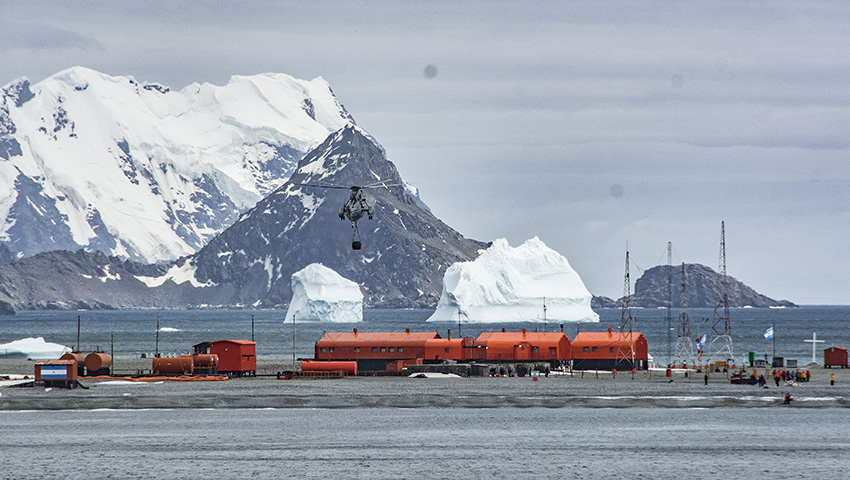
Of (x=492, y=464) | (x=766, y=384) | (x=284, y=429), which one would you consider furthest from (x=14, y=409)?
(x=766, y=384)

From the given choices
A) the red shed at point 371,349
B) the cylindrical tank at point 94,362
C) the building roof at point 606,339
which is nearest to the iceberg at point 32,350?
the cylindrical tank at point 94,362

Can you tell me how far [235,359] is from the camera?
11831 centimetres

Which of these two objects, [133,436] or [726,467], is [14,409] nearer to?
[133,436]

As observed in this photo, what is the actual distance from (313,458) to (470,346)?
65099 mm

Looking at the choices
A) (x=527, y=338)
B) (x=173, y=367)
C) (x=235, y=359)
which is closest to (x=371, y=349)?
(x=235, y=359)

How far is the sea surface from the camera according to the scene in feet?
195

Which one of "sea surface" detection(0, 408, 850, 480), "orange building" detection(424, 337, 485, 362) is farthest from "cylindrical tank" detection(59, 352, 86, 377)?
"orange building" detection(424, 337, 485, 362)

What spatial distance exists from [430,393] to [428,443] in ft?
96.0

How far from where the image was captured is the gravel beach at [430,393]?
90062 millimetres

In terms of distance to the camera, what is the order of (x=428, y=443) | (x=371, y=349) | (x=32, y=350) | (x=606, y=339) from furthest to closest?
1. (x=32, y=350)
2. (x=606, y=339)
3. (x=371, y=349)
4. (x=428, y=443)

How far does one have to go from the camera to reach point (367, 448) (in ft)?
218

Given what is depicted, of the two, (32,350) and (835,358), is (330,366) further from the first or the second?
(32,350)

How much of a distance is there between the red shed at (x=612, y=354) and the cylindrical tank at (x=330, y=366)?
25.3 m

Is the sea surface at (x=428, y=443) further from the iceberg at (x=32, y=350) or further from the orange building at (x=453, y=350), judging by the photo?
the iceberg at (x=32, y=350)
